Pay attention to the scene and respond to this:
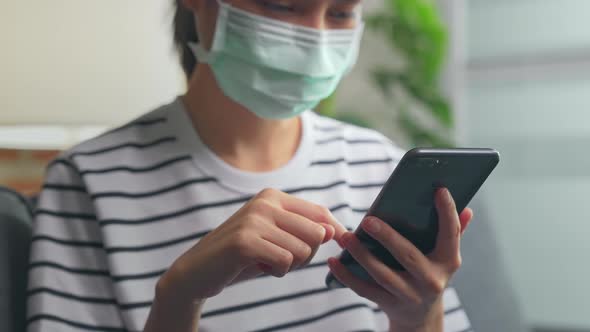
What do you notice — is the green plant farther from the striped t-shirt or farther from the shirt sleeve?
the shirt sleeve

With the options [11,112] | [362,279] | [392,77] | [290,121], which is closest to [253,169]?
[290,121]

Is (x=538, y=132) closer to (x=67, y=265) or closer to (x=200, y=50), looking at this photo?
(x=200, y=50)

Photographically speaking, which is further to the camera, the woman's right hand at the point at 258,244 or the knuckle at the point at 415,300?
the knuckle at the point at 415,300

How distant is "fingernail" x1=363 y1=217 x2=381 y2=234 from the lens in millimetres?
713

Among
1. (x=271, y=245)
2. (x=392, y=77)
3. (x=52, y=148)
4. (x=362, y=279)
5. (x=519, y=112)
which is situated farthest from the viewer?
(x=519, y=112)

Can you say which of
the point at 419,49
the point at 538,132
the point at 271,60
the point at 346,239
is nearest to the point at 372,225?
the point at 346,239

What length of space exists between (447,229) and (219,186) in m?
0.36

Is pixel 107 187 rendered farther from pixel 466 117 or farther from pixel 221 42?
pixel 466 117

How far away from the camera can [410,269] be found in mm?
750

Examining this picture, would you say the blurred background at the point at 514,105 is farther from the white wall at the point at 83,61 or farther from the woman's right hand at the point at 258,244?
the woman's right hand at the point at 258,244

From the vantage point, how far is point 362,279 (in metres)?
0.80

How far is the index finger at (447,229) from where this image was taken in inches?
28.6

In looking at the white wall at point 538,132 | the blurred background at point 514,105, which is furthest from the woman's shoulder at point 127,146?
the white wall at point 538,132

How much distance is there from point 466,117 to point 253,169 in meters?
2.05
